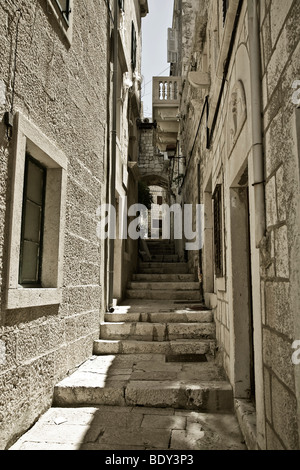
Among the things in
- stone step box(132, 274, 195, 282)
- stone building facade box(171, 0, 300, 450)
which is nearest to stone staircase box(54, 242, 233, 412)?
stone building facade box(171, 0, 300, 450)

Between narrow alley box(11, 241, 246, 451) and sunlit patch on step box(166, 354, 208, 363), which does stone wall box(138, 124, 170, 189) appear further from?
sunlit patch on step box(166, 354, 208, 363)

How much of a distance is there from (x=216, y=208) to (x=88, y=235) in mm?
1670

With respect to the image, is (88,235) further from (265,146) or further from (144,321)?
(265,146)

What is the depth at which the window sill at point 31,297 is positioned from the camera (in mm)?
2588

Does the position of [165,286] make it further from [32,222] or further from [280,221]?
[280,221]

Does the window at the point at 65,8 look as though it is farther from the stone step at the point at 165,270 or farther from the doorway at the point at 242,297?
the stone step at the point at 165,270

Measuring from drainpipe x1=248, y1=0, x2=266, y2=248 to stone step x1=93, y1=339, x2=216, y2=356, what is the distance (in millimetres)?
2761

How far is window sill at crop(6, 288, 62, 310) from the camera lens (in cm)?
259

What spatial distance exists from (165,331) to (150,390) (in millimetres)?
1559

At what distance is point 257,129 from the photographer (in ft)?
7.40

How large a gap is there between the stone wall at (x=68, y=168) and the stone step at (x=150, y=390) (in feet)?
0.67

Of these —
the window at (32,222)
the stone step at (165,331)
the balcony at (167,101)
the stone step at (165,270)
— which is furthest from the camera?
the balcony at (167,101)

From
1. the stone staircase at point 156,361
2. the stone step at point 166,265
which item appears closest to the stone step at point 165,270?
the stone step at point 166,265
